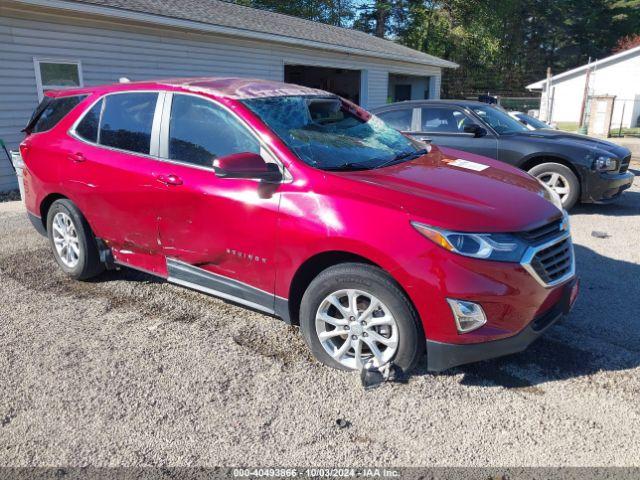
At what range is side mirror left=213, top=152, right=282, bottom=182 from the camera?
9.88 feet

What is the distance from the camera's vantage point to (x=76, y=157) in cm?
425

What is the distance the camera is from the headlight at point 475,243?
8.68 ft

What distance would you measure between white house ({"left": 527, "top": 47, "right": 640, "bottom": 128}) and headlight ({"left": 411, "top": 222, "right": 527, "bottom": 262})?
3120 centimetres

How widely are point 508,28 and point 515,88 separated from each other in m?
5.51

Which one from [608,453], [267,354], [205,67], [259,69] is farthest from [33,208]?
[259,69]

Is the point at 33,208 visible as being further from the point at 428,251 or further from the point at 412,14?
the point at 412,14

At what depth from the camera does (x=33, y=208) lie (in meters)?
4.88

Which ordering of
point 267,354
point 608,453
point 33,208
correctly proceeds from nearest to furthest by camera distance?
point 608,453 → point 267,354 → point 33,208

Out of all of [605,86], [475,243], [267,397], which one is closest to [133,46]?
[267,397]

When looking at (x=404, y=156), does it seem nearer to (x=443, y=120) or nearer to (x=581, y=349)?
(x=581, y=349)

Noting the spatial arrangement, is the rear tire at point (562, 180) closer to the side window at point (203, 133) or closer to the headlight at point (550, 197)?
the headlight at point (550, 197)

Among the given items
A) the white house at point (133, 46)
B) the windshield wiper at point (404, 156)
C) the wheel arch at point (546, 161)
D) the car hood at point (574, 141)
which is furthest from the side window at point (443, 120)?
the white house at point (133, 46)

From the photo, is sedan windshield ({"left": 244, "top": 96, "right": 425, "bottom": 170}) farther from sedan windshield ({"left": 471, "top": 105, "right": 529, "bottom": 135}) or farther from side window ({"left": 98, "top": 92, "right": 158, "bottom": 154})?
sedan windshield ({"left": 471, "top": 105, "right": 529, "bottom": 135})

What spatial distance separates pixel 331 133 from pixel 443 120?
4607 millimetres
